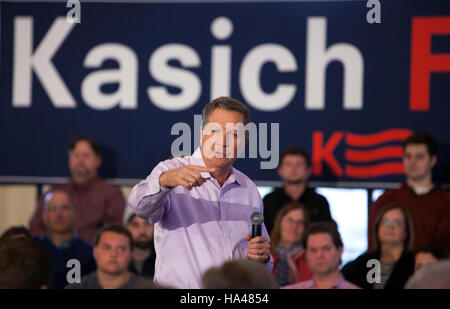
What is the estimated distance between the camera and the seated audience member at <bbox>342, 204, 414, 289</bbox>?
3920mm

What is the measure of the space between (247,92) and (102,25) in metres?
1.31

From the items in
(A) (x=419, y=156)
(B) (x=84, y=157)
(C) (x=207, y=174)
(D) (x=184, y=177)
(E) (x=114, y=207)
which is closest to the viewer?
(D) (x=184, y=177)

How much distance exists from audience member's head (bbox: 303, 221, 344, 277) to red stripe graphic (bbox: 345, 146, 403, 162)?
155cm

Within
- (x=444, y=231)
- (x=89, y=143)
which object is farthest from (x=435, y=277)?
(x=89, y=143)

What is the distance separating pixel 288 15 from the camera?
5.54m

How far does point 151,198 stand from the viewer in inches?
89.2

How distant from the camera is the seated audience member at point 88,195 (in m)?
4.94

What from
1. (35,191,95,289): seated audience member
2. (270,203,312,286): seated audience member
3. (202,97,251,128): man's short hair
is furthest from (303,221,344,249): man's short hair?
(202,97,251,128): man's short hair

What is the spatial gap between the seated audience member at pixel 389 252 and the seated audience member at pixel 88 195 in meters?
1.80

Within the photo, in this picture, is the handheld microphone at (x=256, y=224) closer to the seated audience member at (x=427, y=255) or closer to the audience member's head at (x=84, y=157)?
the seated audience member at (x=427, y=255)

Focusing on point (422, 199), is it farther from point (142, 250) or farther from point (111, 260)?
point (111, 260)

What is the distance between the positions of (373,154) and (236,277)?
13.1 ft

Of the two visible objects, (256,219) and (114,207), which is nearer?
(256,219)

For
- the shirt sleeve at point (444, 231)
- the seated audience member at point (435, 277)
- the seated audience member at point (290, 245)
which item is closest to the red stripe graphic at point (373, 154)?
the shirt sleeve at point (444, 231)
